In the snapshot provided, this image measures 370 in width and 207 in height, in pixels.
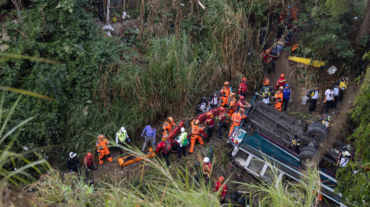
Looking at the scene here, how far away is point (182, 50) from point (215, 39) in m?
1.61

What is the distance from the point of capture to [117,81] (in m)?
10.0

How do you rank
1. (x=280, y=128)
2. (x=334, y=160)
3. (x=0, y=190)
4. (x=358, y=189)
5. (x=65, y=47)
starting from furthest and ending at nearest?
(x=65, y=47), (x=280, y=128), (x=334, y=160), (x=358, y=189), (x=0, y=190)

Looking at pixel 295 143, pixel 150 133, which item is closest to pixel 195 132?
pixel 150 133

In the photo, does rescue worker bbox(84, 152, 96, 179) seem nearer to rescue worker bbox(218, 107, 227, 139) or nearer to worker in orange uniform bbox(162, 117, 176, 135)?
worker in orange uniform bbox(162, 117, 176, 135)

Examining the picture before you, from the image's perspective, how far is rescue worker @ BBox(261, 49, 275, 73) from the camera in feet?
41.3

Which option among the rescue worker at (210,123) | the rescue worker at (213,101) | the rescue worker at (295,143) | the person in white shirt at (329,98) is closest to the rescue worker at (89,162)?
the rescue worker at (210,123)

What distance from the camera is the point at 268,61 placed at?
12.8 meters

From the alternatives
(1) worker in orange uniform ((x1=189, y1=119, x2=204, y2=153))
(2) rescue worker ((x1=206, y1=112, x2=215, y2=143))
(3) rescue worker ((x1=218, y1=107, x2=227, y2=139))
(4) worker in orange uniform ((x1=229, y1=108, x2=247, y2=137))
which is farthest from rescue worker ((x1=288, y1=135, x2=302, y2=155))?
(1) worker in orange uniform ((x1=189, y1=119, x2=204, y2=153))

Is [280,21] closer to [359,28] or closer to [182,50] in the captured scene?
[359,28]

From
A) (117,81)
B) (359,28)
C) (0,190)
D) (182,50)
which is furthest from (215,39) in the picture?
(0,190)

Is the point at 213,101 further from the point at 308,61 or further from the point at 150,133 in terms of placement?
the point at 308,61

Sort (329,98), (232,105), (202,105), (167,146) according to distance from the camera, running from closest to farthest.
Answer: (167,146) < (232,105) < (202,105) < (329,98)

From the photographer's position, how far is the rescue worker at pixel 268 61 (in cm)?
1259

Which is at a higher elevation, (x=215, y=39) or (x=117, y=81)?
(x=215, y=39)
